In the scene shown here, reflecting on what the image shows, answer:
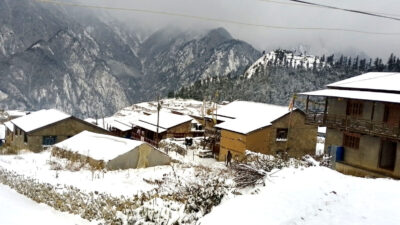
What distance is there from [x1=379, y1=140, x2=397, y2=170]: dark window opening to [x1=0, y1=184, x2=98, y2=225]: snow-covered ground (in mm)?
22981

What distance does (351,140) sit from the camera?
29.8 meters

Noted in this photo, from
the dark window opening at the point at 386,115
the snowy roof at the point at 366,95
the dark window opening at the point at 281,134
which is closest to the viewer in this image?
the snowy roof at the point at 366,95

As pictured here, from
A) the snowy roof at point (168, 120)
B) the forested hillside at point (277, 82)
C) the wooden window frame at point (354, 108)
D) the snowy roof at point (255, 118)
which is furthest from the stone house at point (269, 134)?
the forested hillside at point (277, 82)

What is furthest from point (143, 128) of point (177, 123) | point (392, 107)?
point (392, 107)

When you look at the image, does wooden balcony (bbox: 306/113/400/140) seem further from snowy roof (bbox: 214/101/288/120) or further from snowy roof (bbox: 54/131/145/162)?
snowy roof (bbox: 54/131/145/162)

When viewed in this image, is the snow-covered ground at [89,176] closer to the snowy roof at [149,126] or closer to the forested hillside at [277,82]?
the snowy roof at [149,126]

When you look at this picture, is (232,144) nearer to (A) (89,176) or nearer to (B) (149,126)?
(B) (149,126)

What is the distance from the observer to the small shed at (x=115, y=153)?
26750 millimetres

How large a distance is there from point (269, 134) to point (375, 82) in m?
13.0

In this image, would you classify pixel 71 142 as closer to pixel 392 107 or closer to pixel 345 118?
pixel 345 118

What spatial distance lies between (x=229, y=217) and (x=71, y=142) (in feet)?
92.3

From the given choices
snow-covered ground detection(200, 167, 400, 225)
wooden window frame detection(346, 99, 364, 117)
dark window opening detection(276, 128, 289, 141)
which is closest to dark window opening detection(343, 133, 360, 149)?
wooden window frame detection(346, 99, 364, 117)

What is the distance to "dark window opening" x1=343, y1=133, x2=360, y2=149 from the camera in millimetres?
29109

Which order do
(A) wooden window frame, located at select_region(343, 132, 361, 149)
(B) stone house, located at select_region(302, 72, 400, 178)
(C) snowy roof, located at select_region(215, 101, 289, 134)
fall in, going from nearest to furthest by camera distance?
(B) stone house, located at select_region(302, 72, 400, 178) → (A) wooden window frame, located at select_region(343, 132, 361, 149) → (C) snowy roof, located at select_region(215, 101, 289, 134)
